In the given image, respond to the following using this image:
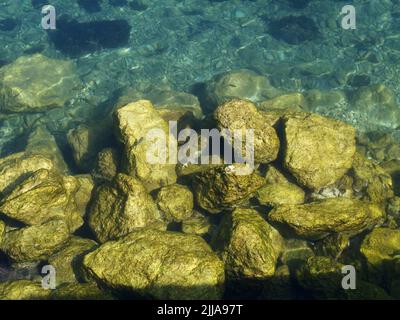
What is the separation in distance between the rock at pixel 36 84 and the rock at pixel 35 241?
589 centimetres

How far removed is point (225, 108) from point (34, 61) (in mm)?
8500

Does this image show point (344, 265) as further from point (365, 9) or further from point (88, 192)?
point (365, 9)

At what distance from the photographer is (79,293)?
257 inches

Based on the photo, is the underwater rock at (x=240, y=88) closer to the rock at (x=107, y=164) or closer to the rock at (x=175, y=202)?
the rock at (x=107, y=164)

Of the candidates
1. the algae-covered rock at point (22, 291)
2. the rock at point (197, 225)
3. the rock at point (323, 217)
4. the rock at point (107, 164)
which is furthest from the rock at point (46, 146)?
the rock at point (323, 217)

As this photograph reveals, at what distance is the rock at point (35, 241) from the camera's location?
736 cm

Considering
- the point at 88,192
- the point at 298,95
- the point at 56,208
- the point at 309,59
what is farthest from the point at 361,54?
the point at 56,208

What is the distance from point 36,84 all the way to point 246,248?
916cm

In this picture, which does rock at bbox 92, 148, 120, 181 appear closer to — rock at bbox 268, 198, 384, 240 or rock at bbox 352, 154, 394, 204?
rock at bbox 268, 198, 384, 240

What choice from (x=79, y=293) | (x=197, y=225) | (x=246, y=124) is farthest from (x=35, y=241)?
(x=246, y=124)

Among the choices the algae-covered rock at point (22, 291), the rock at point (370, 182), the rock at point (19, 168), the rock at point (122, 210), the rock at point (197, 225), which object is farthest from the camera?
the rock at point (370, 182)

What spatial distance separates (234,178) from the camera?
23.2 feet

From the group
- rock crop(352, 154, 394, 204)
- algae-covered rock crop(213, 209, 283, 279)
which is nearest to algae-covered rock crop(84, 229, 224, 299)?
algae-covered rock crop(213, 209, 283, 279)

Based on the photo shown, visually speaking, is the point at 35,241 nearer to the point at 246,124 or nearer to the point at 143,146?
the point at 143,146
